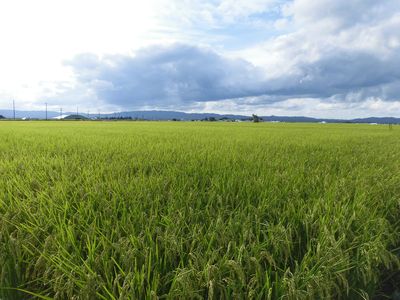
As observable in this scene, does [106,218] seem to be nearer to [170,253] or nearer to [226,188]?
[170,253]

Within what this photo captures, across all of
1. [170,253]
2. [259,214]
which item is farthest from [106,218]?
[259,214]

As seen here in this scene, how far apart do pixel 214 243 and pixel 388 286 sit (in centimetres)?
146

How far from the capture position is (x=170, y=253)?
5.58 feet

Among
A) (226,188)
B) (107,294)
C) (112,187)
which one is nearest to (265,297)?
(107,294)

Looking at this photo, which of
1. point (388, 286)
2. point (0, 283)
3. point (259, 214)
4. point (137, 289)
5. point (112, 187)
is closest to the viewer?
point (137, 289)

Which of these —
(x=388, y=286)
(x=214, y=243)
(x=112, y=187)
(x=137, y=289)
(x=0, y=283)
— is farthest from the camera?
(x=112, y=187)

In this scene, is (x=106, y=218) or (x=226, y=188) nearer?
(x=106, y=218)

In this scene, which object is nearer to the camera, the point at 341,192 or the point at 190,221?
the point at 190,221

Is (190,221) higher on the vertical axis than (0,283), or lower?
higher

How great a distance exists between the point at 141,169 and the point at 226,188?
1549 millimetres

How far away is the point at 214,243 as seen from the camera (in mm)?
1915

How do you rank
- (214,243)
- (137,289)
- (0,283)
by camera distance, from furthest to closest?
(214,243), (0,283), (137,289)

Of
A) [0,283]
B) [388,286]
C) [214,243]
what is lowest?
[388,286]

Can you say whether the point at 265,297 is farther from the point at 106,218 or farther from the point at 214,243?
the point at 106,218
